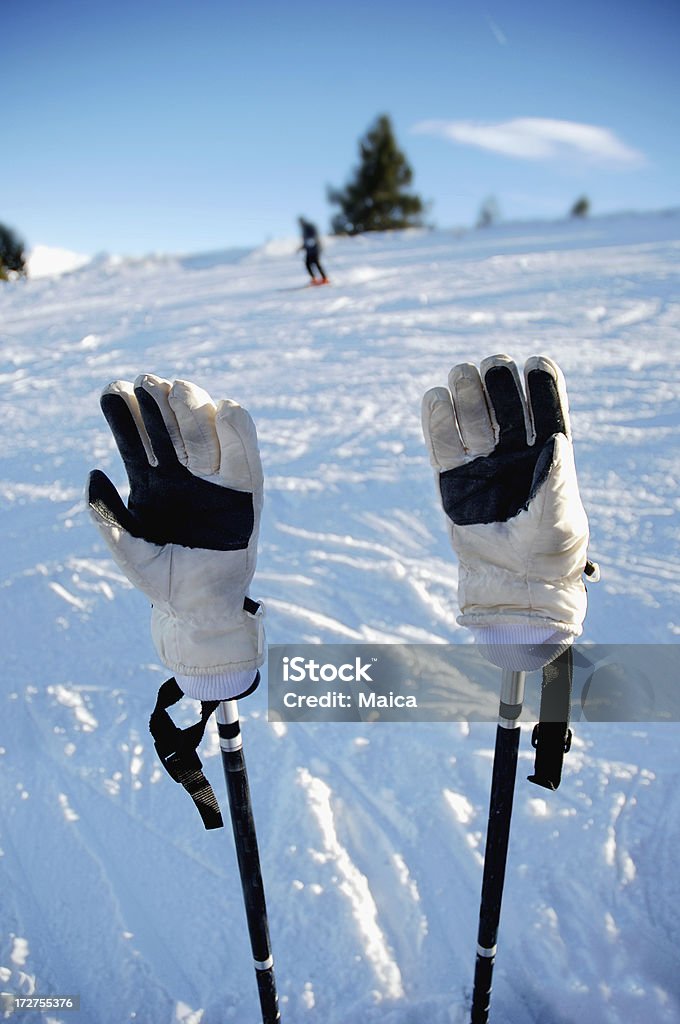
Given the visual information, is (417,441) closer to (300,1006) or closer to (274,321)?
(300,1006)

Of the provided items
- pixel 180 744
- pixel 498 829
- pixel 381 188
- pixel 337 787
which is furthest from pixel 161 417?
pixel 381 188

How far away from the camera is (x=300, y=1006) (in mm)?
2197

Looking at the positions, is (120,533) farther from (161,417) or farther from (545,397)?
(545,397)

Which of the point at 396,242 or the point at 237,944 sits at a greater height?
the point at 396,242

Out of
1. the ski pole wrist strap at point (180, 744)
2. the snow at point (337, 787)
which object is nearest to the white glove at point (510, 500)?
the ski pole wrist strap at point (180, 744)

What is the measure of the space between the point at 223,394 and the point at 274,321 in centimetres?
295

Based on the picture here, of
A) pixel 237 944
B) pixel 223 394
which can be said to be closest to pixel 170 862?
pixel 237 944

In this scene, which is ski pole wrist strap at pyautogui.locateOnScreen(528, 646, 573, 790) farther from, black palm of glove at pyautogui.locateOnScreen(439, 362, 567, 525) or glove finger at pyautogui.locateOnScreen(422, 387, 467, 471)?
glove finger at pyautogui.locateOnScreen(422, 387, 467, 471)

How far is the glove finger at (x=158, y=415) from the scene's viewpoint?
63.1 inches

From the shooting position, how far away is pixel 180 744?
67.9 inches

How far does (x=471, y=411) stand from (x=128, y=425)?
29.6 inches

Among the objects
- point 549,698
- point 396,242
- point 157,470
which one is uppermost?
point 396,242

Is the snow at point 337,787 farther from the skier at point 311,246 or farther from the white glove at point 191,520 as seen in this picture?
the skier at point 311,246

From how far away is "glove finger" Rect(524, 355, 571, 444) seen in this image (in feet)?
5.08
